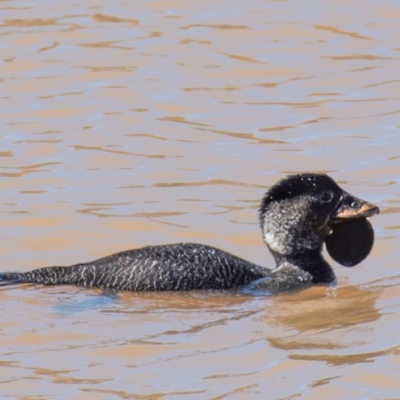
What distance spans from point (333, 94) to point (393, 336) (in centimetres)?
764

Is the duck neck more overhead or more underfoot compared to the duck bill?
more underfoot

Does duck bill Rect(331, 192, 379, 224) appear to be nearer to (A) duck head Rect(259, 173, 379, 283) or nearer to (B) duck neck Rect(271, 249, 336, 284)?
(A) duck head Rect(259, 173, 379, 283)

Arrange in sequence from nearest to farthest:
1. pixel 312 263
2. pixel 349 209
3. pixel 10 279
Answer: pixel 10 279 → pixel 349 209 → pixel 312 263

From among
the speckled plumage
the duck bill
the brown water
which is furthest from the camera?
the duck bill

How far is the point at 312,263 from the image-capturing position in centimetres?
1170

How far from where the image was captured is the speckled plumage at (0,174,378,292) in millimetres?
11031

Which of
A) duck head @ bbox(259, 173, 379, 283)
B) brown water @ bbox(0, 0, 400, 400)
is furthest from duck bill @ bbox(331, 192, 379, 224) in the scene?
A: brown water @ bbox(0, 0, 400, 400)

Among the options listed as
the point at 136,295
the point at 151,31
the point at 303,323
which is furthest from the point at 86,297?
the point at 151,31

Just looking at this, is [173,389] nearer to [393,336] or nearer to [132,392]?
[132,392]

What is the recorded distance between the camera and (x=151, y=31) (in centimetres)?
1920

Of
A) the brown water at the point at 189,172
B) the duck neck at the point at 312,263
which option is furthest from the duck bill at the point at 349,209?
the brown water at the point at 189,172

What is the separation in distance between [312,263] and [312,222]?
359 millimetres

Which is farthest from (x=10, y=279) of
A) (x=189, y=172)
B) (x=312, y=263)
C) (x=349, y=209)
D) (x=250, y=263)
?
(x=189, y=172)

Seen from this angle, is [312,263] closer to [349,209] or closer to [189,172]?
[349,209]
